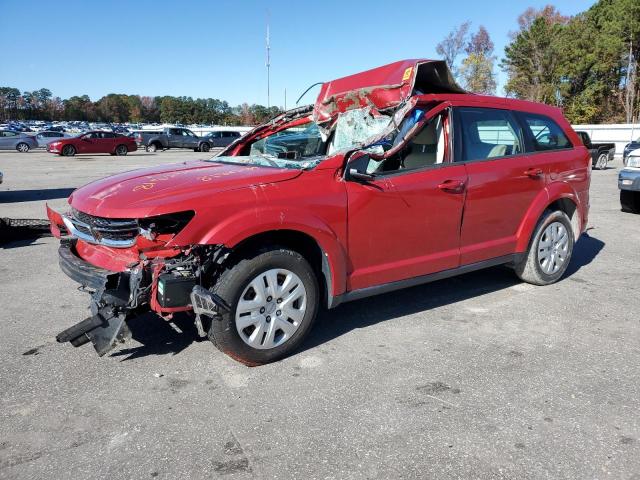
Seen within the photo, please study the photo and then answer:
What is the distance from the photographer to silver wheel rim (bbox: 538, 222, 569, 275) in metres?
5.07

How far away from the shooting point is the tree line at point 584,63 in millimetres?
44125

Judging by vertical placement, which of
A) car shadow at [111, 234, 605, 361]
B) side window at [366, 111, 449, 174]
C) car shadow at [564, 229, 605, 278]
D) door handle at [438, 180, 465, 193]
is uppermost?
side window at [366, 111, 449, 174]

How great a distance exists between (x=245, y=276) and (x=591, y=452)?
6.85 ft

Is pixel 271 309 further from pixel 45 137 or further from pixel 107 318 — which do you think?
pixel 45 137

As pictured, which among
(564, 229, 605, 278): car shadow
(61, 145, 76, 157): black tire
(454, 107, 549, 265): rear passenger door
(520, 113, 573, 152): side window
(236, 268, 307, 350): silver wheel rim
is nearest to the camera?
(236, 268, 307, 350): silver wheel rim

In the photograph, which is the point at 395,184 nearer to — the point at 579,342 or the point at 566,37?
the point at 579,342

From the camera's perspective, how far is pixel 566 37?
154ft

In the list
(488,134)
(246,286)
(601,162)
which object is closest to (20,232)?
(246,286)

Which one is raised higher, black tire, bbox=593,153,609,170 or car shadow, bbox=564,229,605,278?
black tire, bbox=593,153,609,170

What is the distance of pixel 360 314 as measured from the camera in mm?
4422

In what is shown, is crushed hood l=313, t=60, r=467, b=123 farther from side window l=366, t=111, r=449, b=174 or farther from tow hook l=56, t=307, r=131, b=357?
tow hook l=56, t=307, r=131, b=357

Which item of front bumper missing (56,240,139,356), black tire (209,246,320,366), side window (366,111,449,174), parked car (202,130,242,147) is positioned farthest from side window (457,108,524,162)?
parked car (202,130,242,147)

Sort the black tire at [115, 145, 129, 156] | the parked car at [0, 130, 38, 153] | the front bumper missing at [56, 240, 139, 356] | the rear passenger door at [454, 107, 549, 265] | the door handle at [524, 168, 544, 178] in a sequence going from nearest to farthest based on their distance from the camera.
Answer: the front bumper missing at [56, 240, 139, 356] < the rear passenger door at [454, 107, 549, 265] < the door handle at [524, 168, 544, 178] < the black tire at [115, 145, 129, 156] < the parked car at [0, 130, 38, 153]

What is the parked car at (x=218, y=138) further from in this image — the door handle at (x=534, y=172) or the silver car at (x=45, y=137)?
the door handle at (x=534, y=172)
